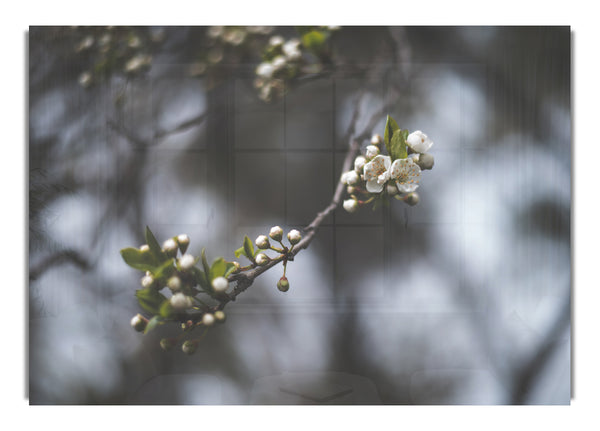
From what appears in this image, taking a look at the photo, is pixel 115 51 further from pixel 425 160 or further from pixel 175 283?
pixel 425 160

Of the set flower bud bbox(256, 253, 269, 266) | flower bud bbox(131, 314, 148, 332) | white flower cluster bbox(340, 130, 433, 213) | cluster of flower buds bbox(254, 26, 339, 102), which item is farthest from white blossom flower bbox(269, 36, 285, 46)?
flower bud bbox(131, 314, 148, 332)

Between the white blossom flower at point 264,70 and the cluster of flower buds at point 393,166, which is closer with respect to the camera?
the cluster of flower buds at point 393,166

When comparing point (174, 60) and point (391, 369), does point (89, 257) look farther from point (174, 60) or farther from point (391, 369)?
Result: point (391, 369)

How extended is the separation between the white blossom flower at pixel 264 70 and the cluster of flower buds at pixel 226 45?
0.06 metres

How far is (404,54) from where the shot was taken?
1.48 metres

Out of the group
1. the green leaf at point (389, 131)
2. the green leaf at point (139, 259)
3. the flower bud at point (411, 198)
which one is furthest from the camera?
the flower bud at point (411, 198)

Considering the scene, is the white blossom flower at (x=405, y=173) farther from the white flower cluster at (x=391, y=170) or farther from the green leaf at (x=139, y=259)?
the green leaf at (x=139, y=259)

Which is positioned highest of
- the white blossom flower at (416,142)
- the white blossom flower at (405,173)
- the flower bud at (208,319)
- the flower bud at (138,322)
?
the white blossom flower at (416,142)

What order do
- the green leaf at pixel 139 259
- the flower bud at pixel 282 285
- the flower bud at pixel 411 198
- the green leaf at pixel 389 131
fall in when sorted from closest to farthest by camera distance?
the green leaf at pixel 139 259, the green leaf at pixel 389 131, the flower bud at pixel 282 285, the flower bud at pixel 411 198

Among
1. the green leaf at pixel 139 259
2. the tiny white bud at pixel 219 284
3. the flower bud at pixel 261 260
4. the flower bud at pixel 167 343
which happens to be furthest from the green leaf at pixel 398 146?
the flower bud at pixel 167 343

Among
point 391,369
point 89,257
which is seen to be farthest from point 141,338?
point 391,369

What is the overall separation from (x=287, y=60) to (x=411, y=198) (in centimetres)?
59

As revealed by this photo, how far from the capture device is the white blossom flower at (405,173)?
1.19 metres

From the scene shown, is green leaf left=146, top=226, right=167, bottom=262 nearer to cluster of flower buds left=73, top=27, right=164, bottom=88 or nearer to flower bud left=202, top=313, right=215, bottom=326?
flower bud left=202, top=313, right=215, bottom=326
